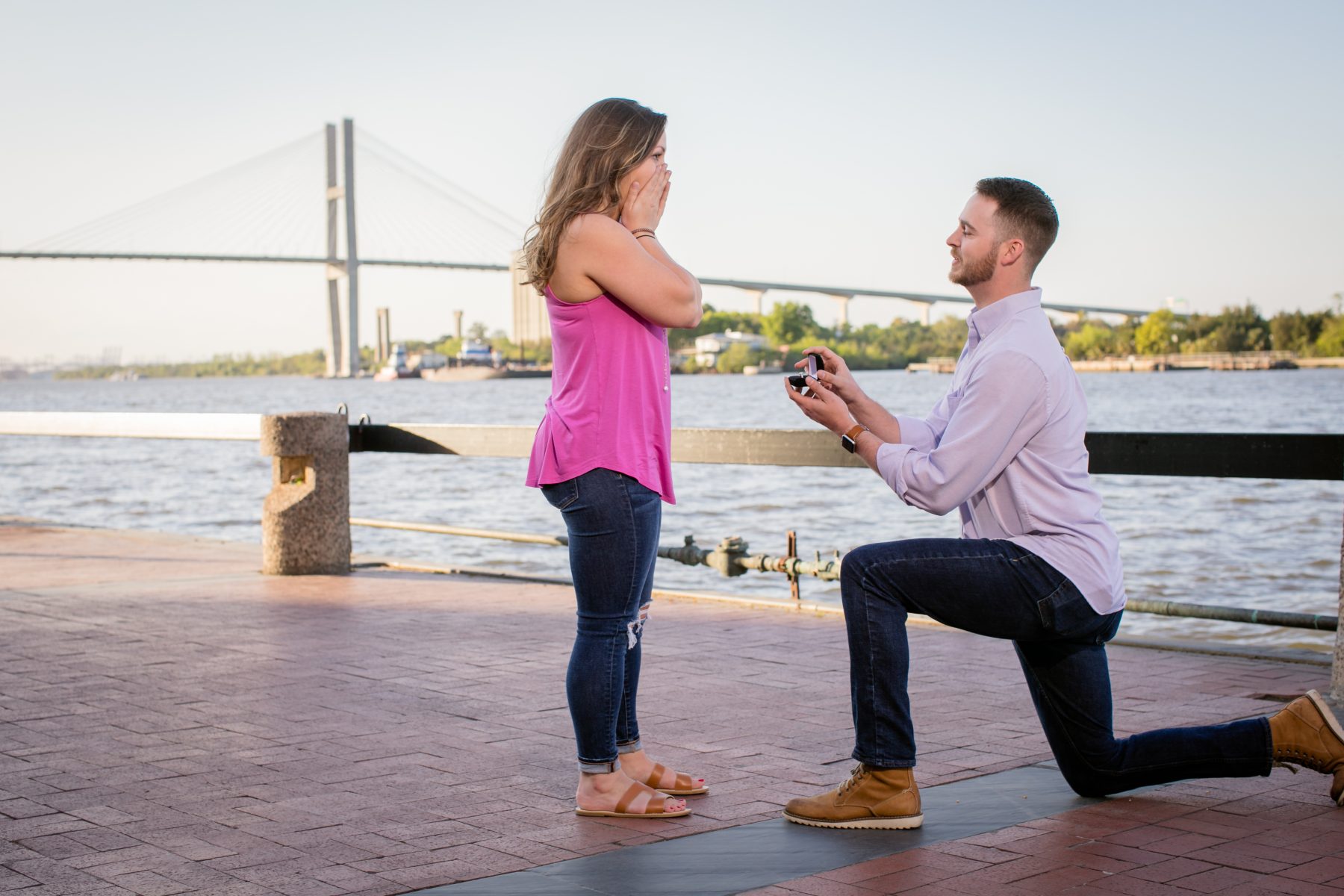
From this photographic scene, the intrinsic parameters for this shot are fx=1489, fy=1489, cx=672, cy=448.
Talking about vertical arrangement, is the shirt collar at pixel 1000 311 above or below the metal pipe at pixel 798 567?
above

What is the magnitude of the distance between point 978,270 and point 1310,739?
1.30 metres

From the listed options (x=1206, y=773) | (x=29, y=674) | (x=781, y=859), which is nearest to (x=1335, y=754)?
(x=1206, y=773)

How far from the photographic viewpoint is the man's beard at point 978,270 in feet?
11.0

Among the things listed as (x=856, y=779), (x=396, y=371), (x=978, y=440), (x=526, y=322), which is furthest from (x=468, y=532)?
(x=396, y=371)

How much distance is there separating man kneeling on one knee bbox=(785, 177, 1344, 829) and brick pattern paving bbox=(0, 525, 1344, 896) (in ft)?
0.55

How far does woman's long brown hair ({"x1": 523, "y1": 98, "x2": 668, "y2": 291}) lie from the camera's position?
10.7 feet

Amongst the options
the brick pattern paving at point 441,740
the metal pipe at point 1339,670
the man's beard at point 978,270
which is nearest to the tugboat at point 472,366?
the brick pattern paving at point 441,740

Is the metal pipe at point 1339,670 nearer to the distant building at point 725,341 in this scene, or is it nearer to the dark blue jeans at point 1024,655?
the dark blue jeans at point 1024,655

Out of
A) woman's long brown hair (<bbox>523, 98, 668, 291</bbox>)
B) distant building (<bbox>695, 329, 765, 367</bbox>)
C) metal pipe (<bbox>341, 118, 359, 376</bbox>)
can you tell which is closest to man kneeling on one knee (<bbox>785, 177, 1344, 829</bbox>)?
woman's long brown hair (<bbox>523, 98, 668, 291</bbox>)

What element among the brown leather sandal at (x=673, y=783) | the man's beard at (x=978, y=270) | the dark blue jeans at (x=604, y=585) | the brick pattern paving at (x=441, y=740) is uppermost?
the man's beard at (x=978, y=270)

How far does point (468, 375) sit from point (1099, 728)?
104 m

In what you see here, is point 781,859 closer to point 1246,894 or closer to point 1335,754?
point 1246,894

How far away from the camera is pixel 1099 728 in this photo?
3393 mm

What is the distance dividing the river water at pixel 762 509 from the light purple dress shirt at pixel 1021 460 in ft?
14.7
